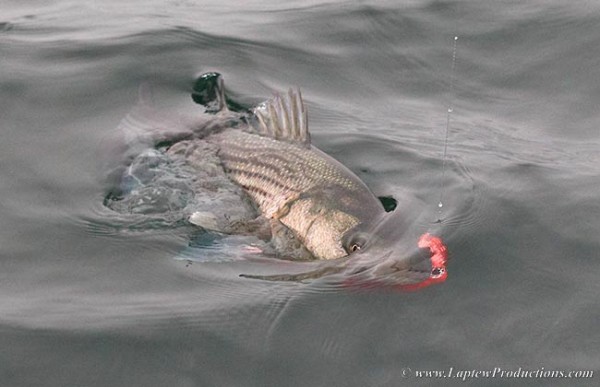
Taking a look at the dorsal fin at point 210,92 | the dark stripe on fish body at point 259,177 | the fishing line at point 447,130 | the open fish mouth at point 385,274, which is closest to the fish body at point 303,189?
the dark stripe on fish body at point 259,177

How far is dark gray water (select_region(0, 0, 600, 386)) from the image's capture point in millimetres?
5125

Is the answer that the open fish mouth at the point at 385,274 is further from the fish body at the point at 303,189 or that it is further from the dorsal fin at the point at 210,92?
the dorsal fin at the point at 210,92

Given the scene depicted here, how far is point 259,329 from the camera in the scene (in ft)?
17.2

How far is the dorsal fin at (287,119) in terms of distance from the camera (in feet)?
21.8

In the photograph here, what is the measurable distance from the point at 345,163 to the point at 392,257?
1680 mm

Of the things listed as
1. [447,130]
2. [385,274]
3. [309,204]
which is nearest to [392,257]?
[385,274]

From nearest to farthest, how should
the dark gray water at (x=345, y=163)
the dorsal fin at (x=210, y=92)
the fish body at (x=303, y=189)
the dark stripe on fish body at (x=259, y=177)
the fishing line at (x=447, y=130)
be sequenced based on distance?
the dark gray water at (x=345, y=163) → the fish body at (x=303, y=189) → the dark stripe on fish body at (x=259, y=177) → the fishing line at (x=447, y=130) → the dorsal fin at (x=210, y=92)

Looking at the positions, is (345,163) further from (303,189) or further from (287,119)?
(303,189)

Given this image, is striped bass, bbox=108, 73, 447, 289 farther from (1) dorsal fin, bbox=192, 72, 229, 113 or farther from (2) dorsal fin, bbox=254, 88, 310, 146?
(1) dorsal fin, bbox=192, 72, 229, 113

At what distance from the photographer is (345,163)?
7254 mm

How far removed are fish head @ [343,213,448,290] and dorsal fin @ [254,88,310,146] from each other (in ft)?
3.19

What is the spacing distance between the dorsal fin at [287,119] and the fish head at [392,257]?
0.97m

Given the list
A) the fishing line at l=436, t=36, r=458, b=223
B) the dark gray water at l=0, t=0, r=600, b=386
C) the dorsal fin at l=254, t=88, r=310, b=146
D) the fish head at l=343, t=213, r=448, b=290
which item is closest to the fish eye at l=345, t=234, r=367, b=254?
the fish head at l=343, t=213, r=448, b=290

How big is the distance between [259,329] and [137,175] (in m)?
1.97
